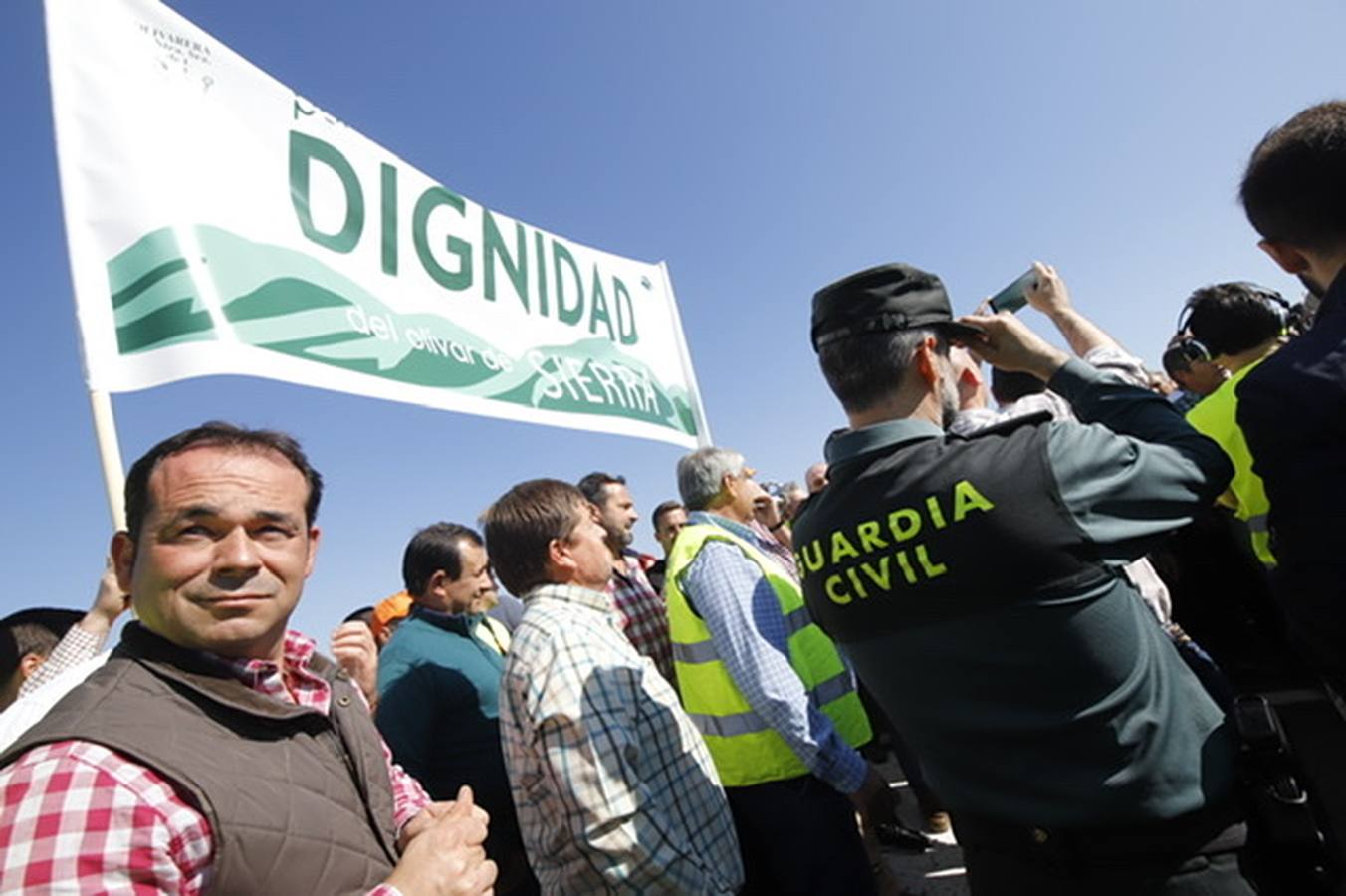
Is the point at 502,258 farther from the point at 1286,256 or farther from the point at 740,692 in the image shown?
the point at 1286,256

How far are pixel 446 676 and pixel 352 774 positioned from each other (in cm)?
169

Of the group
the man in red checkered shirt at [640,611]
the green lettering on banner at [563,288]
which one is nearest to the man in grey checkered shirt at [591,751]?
the man in red checkered shirt at [640,611]

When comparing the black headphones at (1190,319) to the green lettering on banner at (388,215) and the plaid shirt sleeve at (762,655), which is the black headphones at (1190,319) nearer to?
the plaid shirt sleeve at (762,655)

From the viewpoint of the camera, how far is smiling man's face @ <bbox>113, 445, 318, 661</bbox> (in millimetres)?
1312

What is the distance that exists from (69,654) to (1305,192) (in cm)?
353

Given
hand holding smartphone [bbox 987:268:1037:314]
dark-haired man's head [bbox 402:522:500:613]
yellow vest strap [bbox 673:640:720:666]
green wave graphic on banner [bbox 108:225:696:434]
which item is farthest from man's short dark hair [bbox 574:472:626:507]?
hand holding smartphone [bbox 987:268:1037:314]

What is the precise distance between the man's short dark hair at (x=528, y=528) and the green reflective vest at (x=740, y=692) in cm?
58

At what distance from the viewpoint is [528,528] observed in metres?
2.48

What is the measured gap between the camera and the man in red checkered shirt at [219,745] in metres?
0.97

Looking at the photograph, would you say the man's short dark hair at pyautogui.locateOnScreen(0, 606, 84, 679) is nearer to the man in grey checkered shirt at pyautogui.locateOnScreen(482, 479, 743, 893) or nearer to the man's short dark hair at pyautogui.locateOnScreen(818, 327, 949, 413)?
the man in grey checkered shirt at pyautogui.locateOnScreen(482, 479, 743, 893)

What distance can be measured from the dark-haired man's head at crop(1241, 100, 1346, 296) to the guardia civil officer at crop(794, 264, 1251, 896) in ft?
1.28

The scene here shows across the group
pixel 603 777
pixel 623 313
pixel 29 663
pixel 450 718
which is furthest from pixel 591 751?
pixel 623 313

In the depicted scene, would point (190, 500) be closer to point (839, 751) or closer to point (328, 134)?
point (839, 751)

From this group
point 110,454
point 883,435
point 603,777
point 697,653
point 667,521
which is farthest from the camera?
point 667,521
